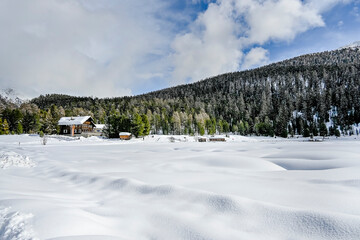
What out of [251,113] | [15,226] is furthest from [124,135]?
[251,113]

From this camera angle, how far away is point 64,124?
63.1 m

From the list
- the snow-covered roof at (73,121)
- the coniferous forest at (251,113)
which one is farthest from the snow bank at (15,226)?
the snow-covered roof at (73,121)

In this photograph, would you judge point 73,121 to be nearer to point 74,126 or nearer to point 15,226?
point 74,126

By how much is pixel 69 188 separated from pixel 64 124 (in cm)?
6498

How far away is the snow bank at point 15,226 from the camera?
3275 mm

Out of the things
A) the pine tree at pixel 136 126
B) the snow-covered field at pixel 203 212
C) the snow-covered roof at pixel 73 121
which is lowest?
the snow-covered field at pixel 203 212

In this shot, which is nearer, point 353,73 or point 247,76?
point 353,73

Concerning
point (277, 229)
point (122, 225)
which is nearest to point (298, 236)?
point (277, 229)

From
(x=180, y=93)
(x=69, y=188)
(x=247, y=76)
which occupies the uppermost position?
(x=247, y=76)

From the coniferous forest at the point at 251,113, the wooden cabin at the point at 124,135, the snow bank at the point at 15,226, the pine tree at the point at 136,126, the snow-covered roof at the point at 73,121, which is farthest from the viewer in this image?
the coniferous forest at the point at 251,113

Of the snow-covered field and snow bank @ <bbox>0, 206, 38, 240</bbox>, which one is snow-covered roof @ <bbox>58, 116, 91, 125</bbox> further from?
snow bank @ <bbox>0, 206, 38, 240</bbox>

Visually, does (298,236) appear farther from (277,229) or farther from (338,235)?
(338,235)

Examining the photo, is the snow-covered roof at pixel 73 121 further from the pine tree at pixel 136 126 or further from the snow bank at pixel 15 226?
the snow bank at pixel 15 226

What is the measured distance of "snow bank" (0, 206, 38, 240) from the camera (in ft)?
10.7
